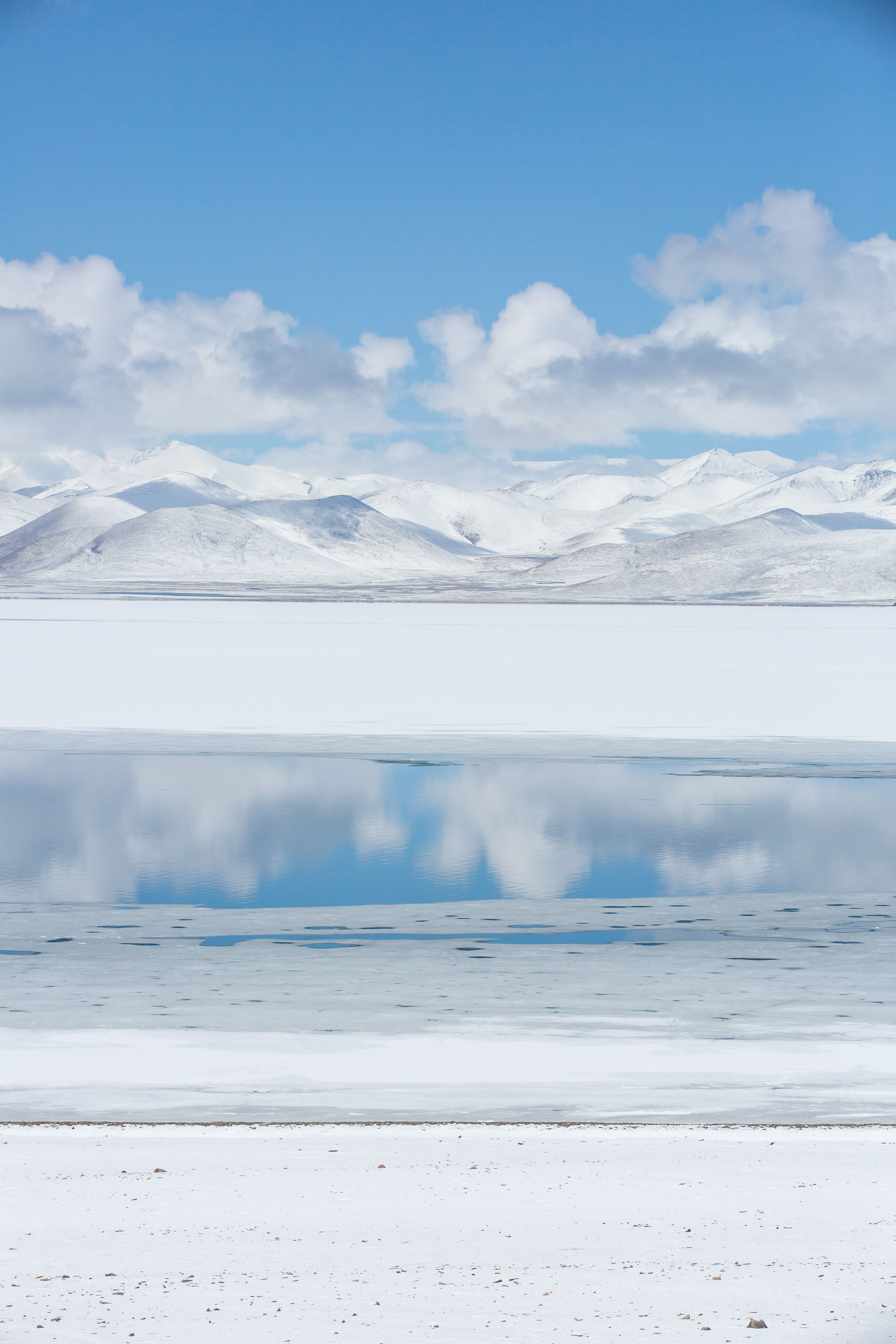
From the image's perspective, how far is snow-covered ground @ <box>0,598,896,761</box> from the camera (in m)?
18.1

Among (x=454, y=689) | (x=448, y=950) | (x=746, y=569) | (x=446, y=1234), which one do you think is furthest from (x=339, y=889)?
(x=746, y=569)

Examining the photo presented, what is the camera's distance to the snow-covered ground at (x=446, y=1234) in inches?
147

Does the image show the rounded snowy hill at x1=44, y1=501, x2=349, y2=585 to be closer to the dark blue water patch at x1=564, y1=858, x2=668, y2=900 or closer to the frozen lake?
the frozen lake

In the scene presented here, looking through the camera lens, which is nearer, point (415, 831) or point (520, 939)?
point (520, 939)

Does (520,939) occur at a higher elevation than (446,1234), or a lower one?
higher

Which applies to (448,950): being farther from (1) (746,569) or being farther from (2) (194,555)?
(2) (194,555)

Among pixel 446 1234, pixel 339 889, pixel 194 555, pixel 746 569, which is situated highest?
pixel 194 555

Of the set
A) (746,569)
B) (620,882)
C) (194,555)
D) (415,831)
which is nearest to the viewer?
(620,882)

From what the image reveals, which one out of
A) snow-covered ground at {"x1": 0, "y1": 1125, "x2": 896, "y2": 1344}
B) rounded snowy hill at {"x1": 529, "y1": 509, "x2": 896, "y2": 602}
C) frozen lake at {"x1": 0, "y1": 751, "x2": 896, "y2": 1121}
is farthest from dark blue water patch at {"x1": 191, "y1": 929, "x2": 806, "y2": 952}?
rounded snowy hill at {"x1": 529, "y1": 509, "x2": 896, "y2": 602}

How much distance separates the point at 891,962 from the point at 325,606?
94.6 m

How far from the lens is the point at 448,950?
8.16m

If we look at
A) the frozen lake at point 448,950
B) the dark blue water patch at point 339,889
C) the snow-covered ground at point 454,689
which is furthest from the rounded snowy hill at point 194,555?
the dark blue water patch at point 339,889

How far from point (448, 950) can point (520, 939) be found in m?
0.52

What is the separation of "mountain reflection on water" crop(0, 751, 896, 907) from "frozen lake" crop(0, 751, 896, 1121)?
44 millimetres
